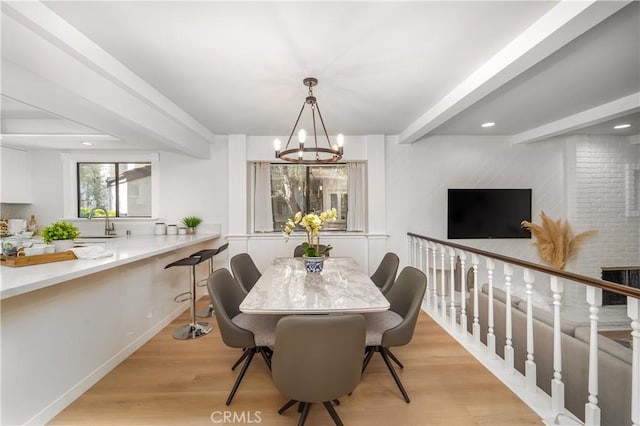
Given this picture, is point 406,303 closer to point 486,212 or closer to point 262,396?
point 262,396

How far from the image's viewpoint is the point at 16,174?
3.71m

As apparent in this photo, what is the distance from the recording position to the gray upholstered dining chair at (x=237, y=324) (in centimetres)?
177

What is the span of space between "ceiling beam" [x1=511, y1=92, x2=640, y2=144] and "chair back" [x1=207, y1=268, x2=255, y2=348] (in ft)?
14.3

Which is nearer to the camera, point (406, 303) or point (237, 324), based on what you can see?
point (237, 324)

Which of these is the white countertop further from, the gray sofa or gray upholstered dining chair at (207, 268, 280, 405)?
the gray sofa

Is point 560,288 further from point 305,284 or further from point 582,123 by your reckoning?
point 582,123

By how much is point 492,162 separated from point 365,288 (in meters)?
3.65

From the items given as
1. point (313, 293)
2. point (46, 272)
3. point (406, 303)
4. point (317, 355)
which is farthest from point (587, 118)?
point (46, 272)

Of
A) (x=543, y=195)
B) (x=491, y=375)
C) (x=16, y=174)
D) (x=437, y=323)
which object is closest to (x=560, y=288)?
(x=491, y=375)

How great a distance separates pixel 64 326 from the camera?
73.0 inches

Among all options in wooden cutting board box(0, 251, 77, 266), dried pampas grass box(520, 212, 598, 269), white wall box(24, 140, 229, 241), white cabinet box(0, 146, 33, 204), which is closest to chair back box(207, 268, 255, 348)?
wooden cutting board box(0, 251, 77, 266)

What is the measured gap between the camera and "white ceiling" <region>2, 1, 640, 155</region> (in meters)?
1.53

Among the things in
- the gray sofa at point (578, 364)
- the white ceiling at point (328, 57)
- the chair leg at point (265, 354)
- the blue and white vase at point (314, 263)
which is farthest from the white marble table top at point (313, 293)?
the white ceiling at point (328, 57)

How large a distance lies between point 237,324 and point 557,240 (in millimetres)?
A: 4579
